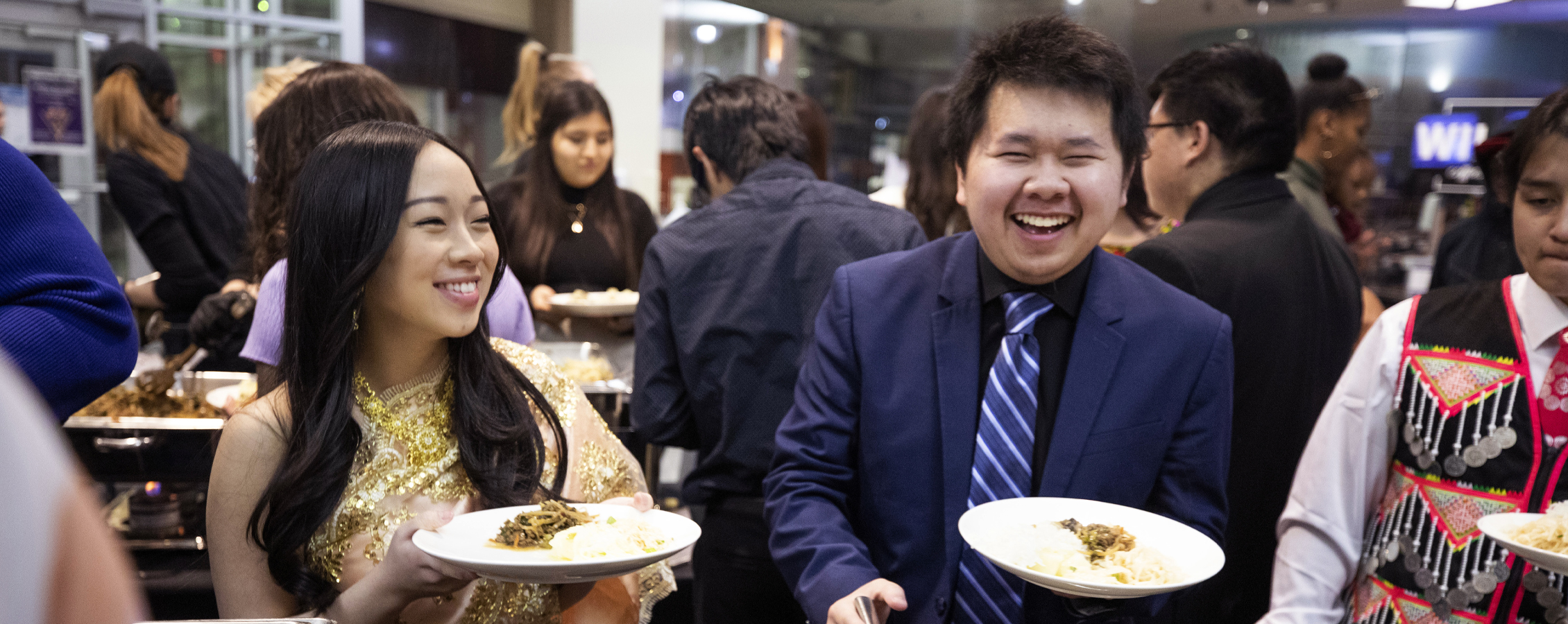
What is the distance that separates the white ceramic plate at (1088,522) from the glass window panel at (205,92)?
775cm

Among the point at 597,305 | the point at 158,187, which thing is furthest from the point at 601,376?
the point at 158,187

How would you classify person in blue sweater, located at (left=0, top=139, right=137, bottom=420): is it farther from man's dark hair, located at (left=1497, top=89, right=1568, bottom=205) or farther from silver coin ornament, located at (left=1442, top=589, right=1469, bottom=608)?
man's dark hair, located at (left=1497, top=89, right=1568, bottom=205)

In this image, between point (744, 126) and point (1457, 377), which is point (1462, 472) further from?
point (744, 126)

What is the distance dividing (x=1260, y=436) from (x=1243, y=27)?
192 inches

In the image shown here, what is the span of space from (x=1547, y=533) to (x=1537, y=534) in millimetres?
12

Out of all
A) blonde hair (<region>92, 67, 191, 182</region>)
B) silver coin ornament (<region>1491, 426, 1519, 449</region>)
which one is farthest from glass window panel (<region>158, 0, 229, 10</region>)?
silver coin ornament (<region>1491, 426, 1519, 449</region>)

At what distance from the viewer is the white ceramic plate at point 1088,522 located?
1171 millimetres

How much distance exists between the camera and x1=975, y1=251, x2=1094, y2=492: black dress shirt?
1.50m

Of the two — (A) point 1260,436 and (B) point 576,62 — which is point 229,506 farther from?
(B) point 576,62

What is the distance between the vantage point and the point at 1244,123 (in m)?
2.35

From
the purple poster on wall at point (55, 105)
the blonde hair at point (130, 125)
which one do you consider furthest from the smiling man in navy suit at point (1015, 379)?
the purple poster on wall at point (55, 105)

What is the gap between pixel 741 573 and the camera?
7.89 ft

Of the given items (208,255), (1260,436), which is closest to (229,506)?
(1260,436)

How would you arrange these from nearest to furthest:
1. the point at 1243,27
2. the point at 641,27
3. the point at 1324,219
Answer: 1. the point at 1324,219
2. the point at 1243,27
3. the point at 641,27
